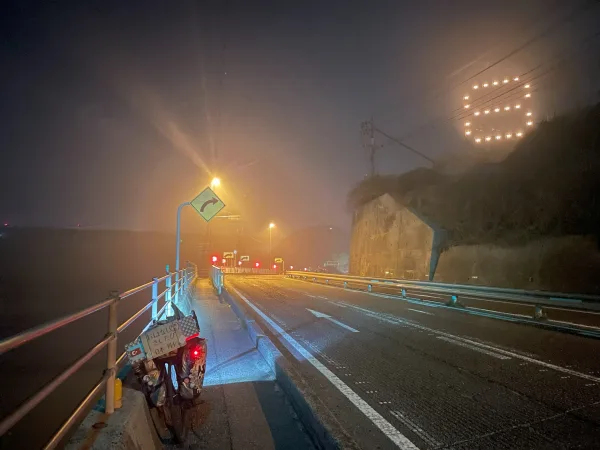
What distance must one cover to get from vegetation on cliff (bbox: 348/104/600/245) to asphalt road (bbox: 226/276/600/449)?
12.3 m

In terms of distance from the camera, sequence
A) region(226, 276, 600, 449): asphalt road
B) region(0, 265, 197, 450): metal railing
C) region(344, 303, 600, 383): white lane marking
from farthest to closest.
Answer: region(344, 303, 600, 383): white lane marking
region(226, 276, 600, 449): asphalt road
region(0, 265, 197, 450): metal railing

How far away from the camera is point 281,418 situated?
→ 4.12 m

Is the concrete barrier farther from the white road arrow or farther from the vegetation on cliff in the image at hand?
the vegetation on cliff

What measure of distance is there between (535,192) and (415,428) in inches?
846

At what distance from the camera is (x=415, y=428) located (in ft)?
11.8

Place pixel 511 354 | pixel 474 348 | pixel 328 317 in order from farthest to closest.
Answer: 1. pixel 328 317
2. pixel 474 348
3. pixel 511 354

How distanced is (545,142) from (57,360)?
41795mm

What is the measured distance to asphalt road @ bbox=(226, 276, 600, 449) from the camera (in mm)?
A: 3426

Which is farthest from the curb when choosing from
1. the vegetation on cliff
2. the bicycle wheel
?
the vegetation on cliff

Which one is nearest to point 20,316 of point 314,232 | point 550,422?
point 550,422

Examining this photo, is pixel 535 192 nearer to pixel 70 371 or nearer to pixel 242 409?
pixel 242 409

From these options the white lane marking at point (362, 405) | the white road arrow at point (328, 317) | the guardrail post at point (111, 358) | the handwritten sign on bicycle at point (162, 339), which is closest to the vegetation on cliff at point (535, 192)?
the white road arrow at point (328, 317)

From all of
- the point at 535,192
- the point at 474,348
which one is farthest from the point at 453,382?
the point at 535,192

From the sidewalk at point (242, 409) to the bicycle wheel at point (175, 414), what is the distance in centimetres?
11
